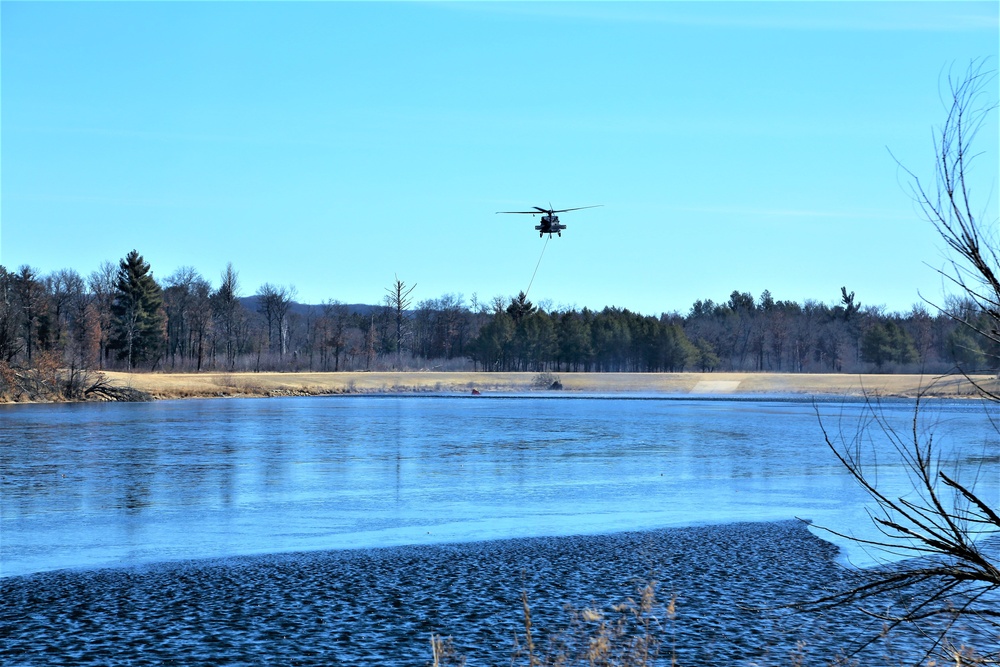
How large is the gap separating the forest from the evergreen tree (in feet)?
0.41

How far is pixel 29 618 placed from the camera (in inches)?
402

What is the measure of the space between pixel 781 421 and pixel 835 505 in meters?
26.8

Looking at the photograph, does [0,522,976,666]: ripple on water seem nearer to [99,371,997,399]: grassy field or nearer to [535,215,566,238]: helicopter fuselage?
[535,215,566,238]: helicopter fuselage

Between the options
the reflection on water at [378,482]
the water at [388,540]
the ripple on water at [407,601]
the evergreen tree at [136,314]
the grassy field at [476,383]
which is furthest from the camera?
the evergreen tree at [136,314]

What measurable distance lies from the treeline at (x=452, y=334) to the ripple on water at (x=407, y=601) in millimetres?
70288

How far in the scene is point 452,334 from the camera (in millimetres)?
138375

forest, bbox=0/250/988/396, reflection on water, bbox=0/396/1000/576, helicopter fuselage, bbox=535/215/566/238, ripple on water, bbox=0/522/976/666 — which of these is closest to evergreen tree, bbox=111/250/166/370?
forest, bbox=0/250/988/396

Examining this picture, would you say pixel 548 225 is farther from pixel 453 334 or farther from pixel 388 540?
pixel 453 334

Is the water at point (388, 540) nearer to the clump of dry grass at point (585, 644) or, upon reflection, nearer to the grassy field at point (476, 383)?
the clump of dry grass at point (585, 644)

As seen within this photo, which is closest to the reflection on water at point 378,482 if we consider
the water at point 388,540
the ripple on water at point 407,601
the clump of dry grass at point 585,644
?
the water at point 388,540

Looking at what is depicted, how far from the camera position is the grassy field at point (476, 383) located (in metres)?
72.7

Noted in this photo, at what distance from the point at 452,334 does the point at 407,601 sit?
418 ft

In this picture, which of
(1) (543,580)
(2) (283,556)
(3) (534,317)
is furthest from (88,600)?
(3) (534,317)

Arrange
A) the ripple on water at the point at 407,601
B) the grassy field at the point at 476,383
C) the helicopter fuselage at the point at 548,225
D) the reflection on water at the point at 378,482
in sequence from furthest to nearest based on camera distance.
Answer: the grassy field at the point at 476,383 < the helicopter fuselage at the point at 548,225 < the reflection on water at the point at 378,482 < the ripple on water at the point at 407,601
